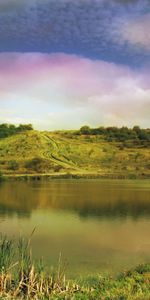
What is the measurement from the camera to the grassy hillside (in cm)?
6681

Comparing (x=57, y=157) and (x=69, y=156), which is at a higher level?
(x=69, y=156)

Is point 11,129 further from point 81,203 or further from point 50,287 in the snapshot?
point 50,287

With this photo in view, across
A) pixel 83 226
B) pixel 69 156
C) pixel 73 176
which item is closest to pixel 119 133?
pixel 69 156

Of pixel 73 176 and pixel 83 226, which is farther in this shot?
pixel 73 176

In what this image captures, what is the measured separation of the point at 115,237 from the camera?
64.4 ft

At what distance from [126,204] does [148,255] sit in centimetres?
1522

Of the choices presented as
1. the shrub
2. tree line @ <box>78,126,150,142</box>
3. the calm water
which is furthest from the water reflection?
tree line @ <box>78,126,150,142</box>

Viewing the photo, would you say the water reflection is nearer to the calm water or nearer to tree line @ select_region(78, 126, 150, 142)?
the calm water

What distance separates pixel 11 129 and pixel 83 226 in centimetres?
6978

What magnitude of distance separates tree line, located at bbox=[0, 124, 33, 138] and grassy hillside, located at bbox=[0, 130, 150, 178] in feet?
11.9

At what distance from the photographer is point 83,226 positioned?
22109 millimetres

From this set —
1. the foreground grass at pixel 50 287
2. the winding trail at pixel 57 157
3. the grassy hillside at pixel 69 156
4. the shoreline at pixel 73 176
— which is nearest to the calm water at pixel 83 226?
the foreground grass at pixel 50 287

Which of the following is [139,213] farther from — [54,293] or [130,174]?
[130,174]

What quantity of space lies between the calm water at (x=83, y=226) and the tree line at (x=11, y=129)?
165 ft
